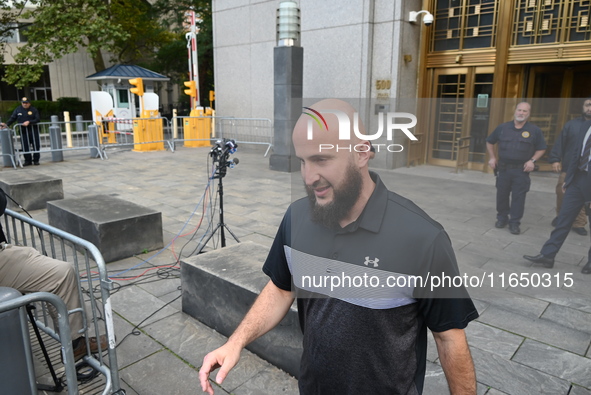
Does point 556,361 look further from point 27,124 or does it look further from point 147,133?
point 147,133

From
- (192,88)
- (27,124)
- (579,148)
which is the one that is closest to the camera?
(579,148)

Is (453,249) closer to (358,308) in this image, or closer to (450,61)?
(358,308)

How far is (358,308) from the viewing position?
1.51 m

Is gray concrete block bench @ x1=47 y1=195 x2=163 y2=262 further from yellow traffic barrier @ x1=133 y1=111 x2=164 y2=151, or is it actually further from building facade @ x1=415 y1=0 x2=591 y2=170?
yellow traffic barrier @ x1=133 y1=111 x2=164 y2=151

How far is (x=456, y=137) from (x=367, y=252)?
83cm

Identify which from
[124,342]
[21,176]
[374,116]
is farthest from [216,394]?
[21,176]

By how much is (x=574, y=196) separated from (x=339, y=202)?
258 cm

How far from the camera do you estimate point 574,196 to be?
3189 mm

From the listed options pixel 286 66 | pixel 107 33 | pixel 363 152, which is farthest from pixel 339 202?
pixel 107 33

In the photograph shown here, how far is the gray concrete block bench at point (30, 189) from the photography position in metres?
7.26

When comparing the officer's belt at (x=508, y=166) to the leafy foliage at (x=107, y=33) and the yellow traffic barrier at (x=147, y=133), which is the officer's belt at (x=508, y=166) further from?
the leafy foliage at (x=107, y=33)

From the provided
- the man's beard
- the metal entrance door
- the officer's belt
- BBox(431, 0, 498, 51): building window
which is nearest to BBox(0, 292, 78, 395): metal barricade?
the man's beard

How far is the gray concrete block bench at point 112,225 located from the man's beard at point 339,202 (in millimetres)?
4236

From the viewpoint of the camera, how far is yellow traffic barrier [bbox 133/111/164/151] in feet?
49.1
